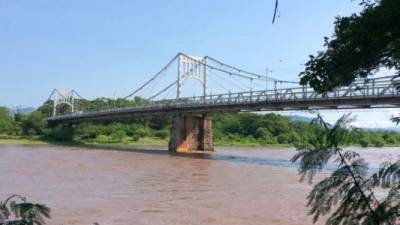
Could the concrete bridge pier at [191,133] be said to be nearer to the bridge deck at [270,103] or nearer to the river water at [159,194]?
the bridge deck at [270,103]

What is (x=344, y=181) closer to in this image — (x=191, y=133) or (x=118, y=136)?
(x=191, y=133)

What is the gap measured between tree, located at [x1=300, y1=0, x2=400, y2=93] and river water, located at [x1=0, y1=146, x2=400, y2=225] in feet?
21.5

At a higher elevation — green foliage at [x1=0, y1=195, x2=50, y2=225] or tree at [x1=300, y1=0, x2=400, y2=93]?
tree at [x1=300, y1=0, x2=400, y2=93]

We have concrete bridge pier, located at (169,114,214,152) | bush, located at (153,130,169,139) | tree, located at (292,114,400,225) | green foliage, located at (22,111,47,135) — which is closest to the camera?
tree, located at (292,114,400,225)

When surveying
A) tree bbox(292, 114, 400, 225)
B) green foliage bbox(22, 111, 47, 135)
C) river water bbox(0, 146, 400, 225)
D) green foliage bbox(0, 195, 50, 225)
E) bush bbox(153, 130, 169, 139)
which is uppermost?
green foliage bbox(22, 111, 47, 135)

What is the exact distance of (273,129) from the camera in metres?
117

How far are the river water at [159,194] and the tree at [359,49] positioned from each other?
6.55 meters

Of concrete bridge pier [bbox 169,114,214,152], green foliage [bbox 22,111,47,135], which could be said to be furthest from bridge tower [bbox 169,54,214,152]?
green foliage [bbox 22,111,47,135]

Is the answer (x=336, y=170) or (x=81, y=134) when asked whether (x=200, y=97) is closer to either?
(x=81, y=134)

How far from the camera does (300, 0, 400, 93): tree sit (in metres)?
4.34

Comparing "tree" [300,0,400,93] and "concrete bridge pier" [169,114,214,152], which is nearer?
"tree" [300,0,400,93]

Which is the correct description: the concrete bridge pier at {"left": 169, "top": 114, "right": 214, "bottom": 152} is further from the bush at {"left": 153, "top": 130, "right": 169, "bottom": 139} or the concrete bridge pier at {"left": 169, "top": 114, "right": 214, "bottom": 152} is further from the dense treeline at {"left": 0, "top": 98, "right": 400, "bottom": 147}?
the bush at {"left": 153, "top": 130, "right": 169, "bottom": 139}

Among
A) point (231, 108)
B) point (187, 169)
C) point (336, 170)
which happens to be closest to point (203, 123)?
point (231, 108)

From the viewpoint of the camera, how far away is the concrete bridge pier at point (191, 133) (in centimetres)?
7081
